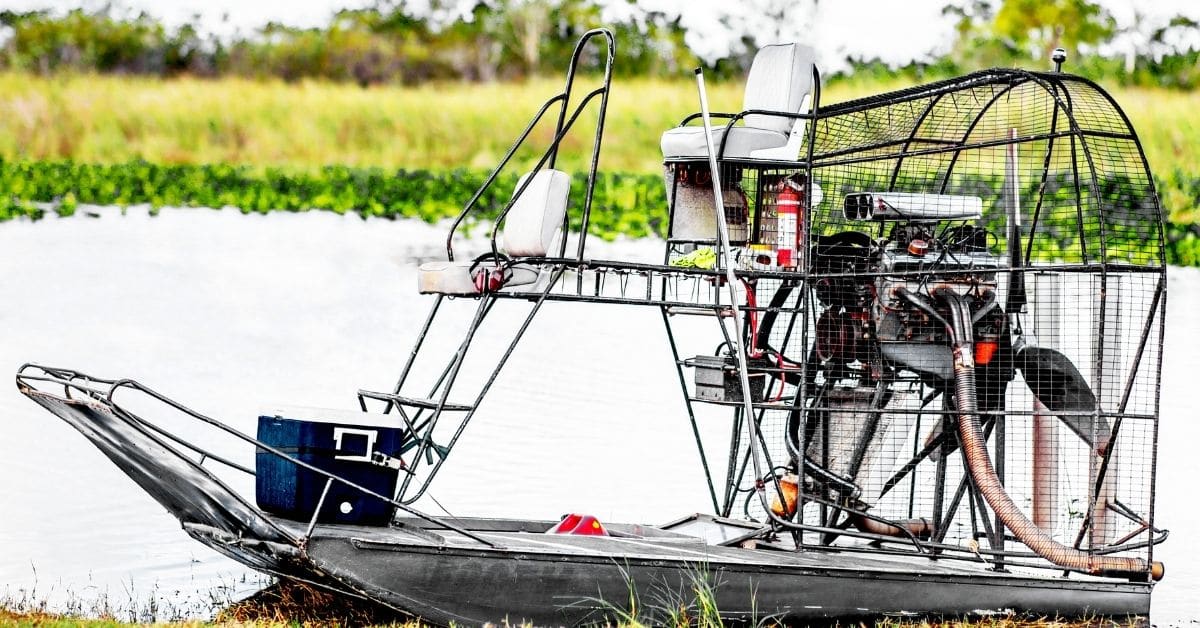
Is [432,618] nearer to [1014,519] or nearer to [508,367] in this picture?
[1014,519]

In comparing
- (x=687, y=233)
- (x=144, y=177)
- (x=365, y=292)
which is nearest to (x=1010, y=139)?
(x=687, y=233)

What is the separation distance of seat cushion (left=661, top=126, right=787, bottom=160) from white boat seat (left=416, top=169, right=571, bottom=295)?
2.02 feet

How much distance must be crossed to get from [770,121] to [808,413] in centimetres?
151

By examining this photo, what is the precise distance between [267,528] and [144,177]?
21643 millimetres

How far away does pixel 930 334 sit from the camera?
7.82 metres

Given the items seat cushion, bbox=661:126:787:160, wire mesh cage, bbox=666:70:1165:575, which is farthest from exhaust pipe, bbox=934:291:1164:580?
seat cushion, bbox=661:126:787:160

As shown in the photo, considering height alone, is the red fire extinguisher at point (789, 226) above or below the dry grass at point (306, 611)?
above

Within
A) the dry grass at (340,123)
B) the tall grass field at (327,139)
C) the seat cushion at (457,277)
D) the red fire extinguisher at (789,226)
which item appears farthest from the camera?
the dry grass at (340,123)

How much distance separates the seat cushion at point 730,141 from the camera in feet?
25.6

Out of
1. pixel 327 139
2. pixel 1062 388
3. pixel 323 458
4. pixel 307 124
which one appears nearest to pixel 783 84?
Result: pixel 1062 388

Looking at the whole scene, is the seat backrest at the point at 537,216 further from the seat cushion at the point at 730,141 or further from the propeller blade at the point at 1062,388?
the propeller blade at the point at 1062,388

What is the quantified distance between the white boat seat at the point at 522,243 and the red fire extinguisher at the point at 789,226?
111 cm

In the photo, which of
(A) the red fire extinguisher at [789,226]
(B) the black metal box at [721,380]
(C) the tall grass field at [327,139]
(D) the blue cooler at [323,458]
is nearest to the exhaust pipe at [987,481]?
(A) the red fire extinguisher at [789,226]

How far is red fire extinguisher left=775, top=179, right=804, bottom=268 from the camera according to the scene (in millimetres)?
7922
